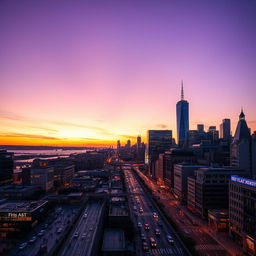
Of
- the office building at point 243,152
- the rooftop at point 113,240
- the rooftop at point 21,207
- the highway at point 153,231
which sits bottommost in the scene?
the highway at point 153,231

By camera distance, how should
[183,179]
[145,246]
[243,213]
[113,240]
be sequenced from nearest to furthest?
[113,240], [145,246], [243,213], [183,179]

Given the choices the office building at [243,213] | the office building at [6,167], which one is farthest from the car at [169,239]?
the office building at [6,167]

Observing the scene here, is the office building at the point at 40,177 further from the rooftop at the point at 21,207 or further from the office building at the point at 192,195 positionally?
the office building at the point at 192,195

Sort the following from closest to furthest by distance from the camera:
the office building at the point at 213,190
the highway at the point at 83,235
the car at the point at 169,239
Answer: the highway at the point at 83,235 < the car at the point at 169,239 < the office building at the point at 213,190

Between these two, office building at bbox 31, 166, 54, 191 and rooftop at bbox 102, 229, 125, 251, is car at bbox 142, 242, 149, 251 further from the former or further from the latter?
office building at bbox 31, 166, 54, 191

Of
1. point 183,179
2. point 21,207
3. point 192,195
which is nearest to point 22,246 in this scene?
point 21,207

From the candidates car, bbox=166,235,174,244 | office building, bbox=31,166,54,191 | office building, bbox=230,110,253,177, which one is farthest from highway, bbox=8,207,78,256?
office building, bbox=230,110,253,177

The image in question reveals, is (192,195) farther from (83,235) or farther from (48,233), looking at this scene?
(48,233)
